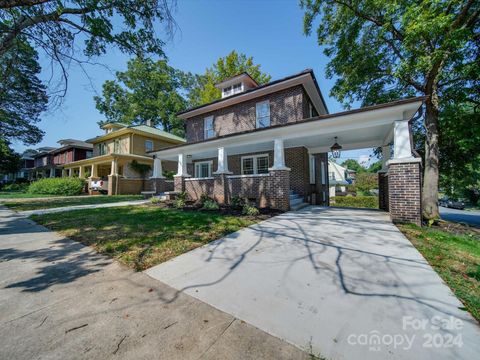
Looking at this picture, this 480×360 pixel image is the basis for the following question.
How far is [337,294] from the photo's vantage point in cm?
228

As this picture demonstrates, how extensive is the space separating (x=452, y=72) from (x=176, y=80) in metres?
32.7

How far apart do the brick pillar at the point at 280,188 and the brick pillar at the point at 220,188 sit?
2643mm

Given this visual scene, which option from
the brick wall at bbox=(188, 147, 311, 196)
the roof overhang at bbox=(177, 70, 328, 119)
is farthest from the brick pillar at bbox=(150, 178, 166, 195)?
the brick wall at bbox=(188, 147, 311, 196)

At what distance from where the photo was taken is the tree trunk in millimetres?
6996

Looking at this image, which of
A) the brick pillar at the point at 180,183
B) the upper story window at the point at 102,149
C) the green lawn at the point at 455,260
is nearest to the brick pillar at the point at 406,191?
the green lawn at the point at 455,260

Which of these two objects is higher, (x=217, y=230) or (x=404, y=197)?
(x=404, y=197)

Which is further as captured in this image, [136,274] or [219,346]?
[136,274]

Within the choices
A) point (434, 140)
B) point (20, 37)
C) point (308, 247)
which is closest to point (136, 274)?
point (308, 247)

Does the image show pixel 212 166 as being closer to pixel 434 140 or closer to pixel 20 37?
pixel 20 37

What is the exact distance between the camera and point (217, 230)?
515cm

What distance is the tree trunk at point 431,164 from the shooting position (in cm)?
700

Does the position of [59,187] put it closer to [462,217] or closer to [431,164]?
[431,164]

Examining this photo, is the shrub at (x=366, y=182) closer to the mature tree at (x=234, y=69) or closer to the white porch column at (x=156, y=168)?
the mature tree at (x=234, y=69)

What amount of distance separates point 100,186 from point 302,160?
18326 millimetres
